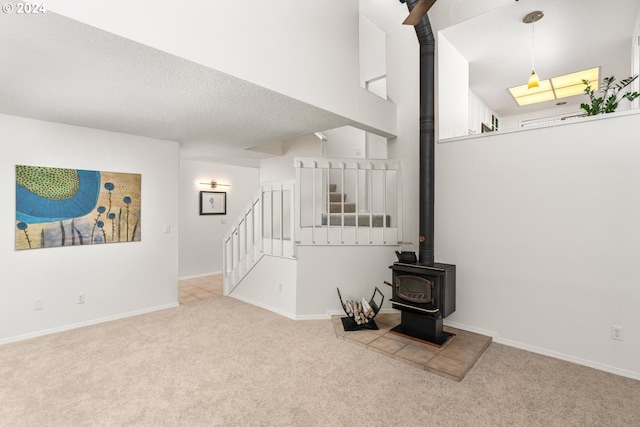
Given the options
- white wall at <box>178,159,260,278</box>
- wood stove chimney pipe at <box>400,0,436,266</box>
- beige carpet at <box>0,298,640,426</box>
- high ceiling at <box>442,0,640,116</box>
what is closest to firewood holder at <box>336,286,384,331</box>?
beige carpet at <box>0,298,640,426</box>

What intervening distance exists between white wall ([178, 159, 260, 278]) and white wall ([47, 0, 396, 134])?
4.14 metres

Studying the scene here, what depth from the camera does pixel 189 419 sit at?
2031mm

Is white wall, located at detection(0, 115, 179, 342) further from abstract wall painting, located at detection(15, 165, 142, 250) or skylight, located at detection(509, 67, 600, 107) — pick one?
skylight, located at detection(509, 67, 600, 107)

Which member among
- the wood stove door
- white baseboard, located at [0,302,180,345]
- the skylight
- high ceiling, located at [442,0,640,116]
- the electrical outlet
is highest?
high ceiling, located at [442,0,640,116]

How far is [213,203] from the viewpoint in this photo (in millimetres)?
6738

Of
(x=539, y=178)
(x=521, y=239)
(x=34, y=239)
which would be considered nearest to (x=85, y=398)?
(x=34, y=239)

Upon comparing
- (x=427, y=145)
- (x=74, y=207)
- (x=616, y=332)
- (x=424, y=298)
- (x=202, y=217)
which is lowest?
(x=616, y=332)

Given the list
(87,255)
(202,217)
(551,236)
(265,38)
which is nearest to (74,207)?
(87,255)

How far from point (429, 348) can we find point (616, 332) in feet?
5.11

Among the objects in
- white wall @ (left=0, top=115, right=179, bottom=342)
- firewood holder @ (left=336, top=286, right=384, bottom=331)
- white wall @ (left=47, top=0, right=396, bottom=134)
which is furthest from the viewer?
firewood holder @ (left=336, top=286, right=384, bottom=331)

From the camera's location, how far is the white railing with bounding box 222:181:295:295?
416 cm

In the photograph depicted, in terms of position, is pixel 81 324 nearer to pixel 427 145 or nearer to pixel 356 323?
pixel 356 323

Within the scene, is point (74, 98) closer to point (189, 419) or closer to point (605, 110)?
point (189, 419)

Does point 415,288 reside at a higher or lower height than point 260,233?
lower
